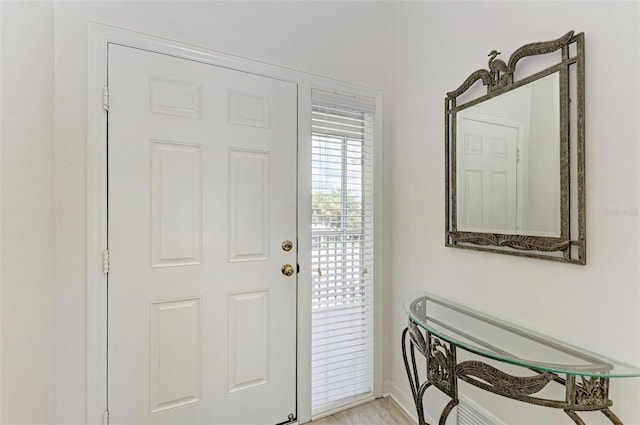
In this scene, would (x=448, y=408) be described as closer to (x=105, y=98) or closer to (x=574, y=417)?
(x=574, y=417)

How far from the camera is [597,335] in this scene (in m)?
1.02

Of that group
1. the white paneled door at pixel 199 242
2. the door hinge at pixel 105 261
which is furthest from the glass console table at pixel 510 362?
the door hinge at pixel 105 261

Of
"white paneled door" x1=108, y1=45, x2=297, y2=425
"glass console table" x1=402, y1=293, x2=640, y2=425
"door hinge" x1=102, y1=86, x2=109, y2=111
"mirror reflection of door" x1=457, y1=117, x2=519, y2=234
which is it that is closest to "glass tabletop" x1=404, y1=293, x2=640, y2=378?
"glass console table" x1=402, y1=293, x2=640, y2=425

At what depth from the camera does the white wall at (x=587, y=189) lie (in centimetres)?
95

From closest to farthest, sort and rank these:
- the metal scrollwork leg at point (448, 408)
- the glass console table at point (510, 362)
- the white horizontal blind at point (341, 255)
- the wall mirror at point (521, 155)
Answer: the glass console table at point (510, 362)
the wall mirror at point (521, 155)
the metal scrollwork leg at point (448, 408)
the white horizontal blind at point (341, 255)

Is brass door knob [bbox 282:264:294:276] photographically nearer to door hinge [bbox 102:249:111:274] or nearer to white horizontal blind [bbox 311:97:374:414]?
white horizontal blind [bbox 311:97:374:414]

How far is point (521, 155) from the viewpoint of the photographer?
1.22 meters

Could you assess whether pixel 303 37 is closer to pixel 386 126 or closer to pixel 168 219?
pixel 386 126

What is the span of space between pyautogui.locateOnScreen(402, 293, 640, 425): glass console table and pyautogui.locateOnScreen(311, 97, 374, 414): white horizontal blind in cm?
50

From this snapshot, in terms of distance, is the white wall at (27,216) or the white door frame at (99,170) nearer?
the white wall at (27,216)

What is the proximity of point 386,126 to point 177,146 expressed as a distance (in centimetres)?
127

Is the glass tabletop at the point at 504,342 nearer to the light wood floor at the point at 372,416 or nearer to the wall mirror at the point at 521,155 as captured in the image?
the wall mirror at the point at 521,155

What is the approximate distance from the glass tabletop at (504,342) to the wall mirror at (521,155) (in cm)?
30

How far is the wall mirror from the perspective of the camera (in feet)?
3.47
